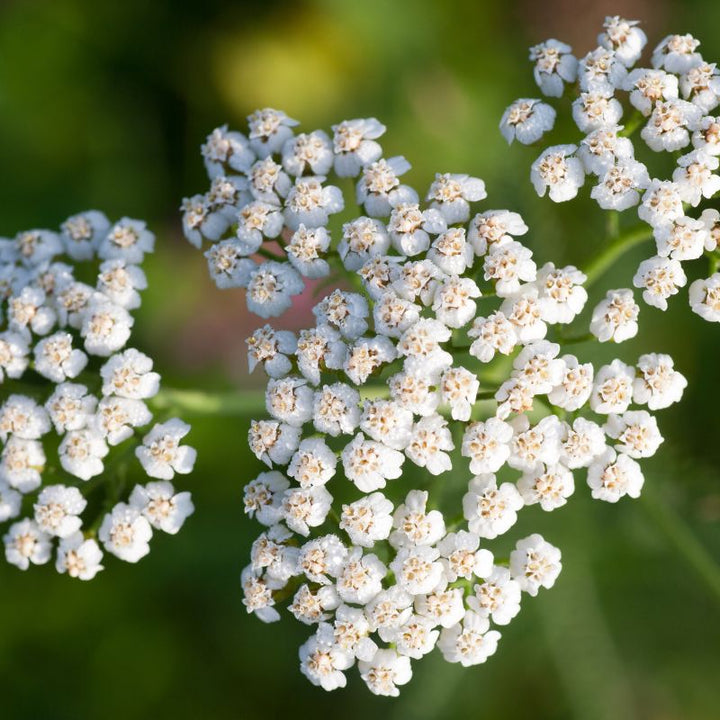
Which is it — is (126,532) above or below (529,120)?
below

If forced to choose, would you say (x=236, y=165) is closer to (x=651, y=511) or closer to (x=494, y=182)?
(x=494, y=182)

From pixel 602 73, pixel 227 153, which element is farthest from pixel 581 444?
pixel 227 153

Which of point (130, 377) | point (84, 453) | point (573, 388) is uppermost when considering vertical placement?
point (130, 377)

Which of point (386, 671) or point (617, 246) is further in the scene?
point (617, 246)

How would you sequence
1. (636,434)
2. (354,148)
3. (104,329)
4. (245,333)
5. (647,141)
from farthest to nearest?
(245,333)
(354,148)
(104,329)
(647,141)
(636,434)

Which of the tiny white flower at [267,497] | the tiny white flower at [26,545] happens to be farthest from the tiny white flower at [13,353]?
the tiny white flower at [267,497]

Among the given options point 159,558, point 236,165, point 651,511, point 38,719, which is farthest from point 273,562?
point 38,719

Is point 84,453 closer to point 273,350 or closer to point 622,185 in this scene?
point 273,350

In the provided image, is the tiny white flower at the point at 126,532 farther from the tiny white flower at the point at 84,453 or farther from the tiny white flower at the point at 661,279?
the tiny white flower at the point at 661,279
